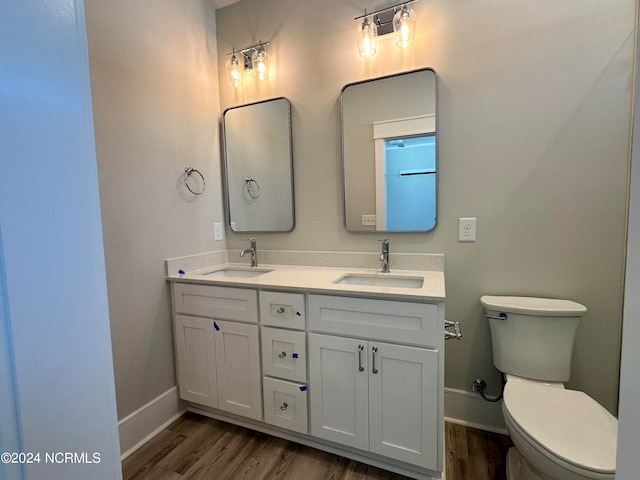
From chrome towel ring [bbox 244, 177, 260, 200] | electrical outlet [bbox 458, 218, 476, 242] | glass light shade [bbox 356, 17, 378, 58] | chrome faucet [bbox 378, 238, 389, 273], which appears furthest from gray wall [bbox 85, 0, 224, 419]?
electrical outlet [bbox 458, 218, 476, 242]

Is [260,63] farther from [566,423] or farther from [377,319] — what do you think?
[566,423]

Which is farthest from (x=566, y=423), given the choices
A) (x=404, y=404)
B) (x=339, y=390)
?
(x=339, y=390)

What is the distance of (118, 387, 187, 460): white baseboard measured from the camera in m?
1.56

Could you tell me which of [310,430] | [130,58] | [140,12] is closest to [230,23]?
[140,12]

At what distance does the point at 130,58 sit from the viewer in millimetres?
1606

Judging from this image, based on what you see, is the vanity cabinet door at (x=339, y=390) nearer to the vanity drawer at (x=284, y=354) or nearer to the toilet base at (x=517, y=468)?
the vanity drawer at (x=284, y=354)

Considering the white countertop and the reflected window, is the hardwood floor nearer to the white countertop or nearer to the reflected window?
the white countertop

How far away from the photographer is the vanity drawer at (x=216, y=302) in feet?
5.24

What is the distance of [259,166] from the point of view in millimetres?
2119

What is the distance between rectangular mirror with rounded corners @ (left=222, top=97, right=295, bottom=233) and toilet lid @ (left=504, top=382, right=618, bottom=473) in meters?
1.54

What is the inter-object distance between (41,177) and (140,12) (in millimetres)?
1788

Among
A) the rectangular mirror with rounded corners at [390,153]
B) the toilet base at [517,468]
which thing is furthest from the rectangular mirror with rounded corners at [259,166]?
the toilet base at [517,468]

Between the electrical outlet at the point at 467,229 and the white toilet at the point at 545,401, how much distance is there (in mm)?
330

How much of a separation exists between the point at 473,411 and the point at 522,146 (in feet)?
4.88
